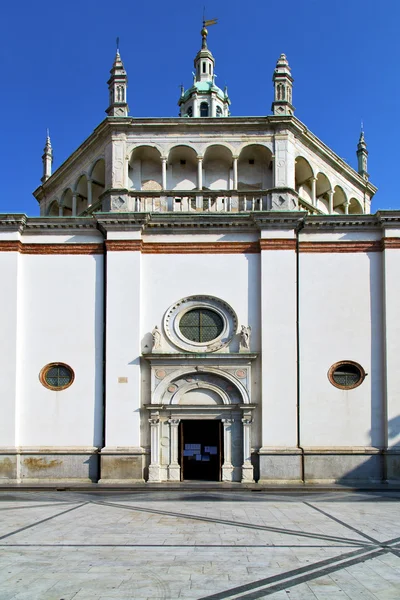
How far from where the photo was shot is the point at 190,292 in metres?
25.2

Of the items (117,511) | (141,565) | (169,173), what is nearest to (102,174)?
(169,173)

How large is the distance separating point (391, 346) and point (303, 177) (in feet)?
29.3

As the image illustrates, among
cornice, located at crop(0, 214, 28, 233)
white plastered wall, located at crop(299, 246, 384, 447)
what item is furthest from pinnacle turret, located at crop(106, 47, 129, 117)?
white plastered wall, located at crop(299, 246, 384, 447)

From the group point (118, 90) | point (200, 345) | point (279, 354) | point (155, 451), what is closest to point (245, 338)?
point (279, 354)

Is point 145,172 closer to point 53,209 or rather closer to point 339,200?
point 53,209

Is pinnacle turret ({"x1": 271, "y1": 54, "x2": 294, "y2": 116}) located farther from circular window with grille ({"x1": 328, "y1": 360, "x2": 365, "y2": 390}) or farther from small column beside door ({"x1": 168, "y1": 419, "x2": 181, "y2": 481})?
small column beside door ({"x1": 168, "y1": 419, "x2": 181, "y2": 481})

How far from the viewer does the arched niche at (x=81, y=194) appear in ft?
98.6

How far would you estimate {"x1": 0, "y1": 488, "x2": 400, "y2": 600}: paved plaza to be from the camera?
34.0 feet

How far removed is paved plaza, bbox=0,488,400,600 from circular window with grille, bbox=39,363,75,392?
16.5 ft

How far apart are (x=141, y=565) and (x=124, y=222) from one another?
15160 mm

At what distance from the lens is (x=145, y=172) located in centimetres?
2844

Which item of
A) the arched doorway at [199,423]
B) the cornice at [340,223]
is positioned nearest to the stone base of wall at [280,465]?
the arched doorway at [199,423]

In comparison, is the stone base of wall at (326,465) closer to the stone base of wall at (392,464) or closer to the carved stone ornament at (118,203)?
the stone base of wall at (392,464)

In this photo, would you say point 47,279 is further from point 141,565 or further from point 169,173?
point 141,565
